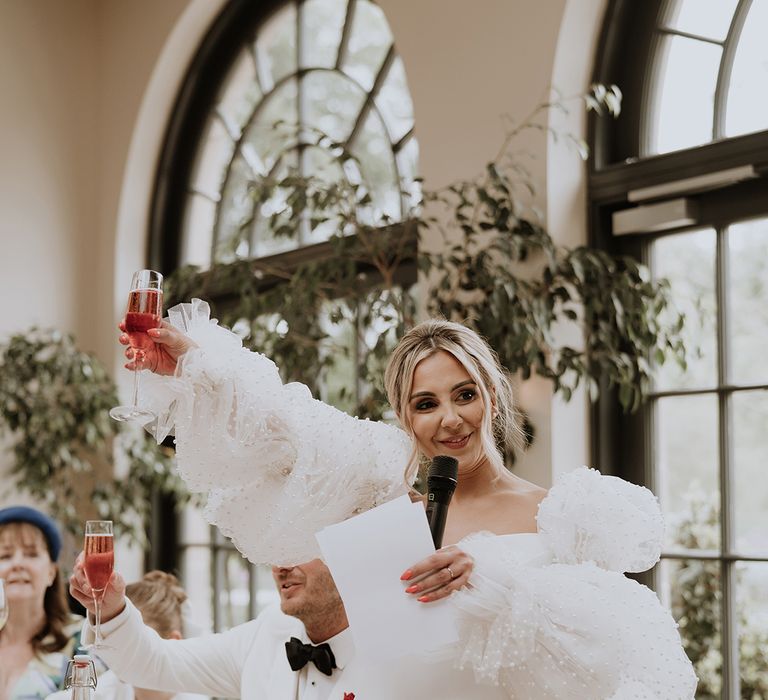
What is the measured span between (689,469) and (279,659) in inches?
58.0

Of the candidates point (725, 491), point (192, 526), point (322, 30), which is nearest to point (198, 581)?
point (192, 526)

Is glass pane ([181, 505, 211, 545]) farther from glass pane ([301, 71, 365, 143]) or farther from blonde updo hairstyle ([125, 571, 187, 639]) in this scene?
blonde updo hairstyle ([125, 571, 187, 639])

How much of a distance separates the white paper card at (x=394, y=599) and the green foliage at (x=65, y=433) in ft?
11.3

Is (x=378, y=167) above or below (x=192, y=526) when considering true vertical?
above

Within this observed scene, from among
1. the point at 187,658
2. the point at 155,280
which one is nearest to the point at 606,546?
the point at 155,280

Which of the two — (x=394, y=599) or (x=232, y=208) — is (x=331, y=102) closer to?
(x=232, y=208)

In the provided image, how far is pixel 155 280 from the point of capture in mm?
1871

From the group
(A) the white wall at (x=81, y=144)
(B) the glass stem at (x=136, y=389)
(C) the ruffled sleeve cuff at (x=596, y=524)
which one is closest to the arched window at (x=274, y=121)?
(A) the white wall at (x=81, y=144)

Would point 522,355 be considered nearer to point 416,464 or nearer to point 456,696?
Result: point 416,464

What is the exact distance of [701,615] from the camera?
342 centimetres

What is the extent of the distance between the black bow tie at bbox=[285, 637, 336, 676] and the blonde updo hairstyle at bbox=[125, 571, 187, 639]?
1.05 meters

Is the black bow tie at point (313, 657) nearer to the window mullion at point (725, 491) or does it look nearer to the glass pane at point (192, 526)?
the window mullion at point (725, 491)

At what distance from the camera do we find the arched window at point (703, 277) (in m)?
3.34

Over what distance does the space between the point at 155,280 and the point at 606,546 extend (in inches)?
33.1
